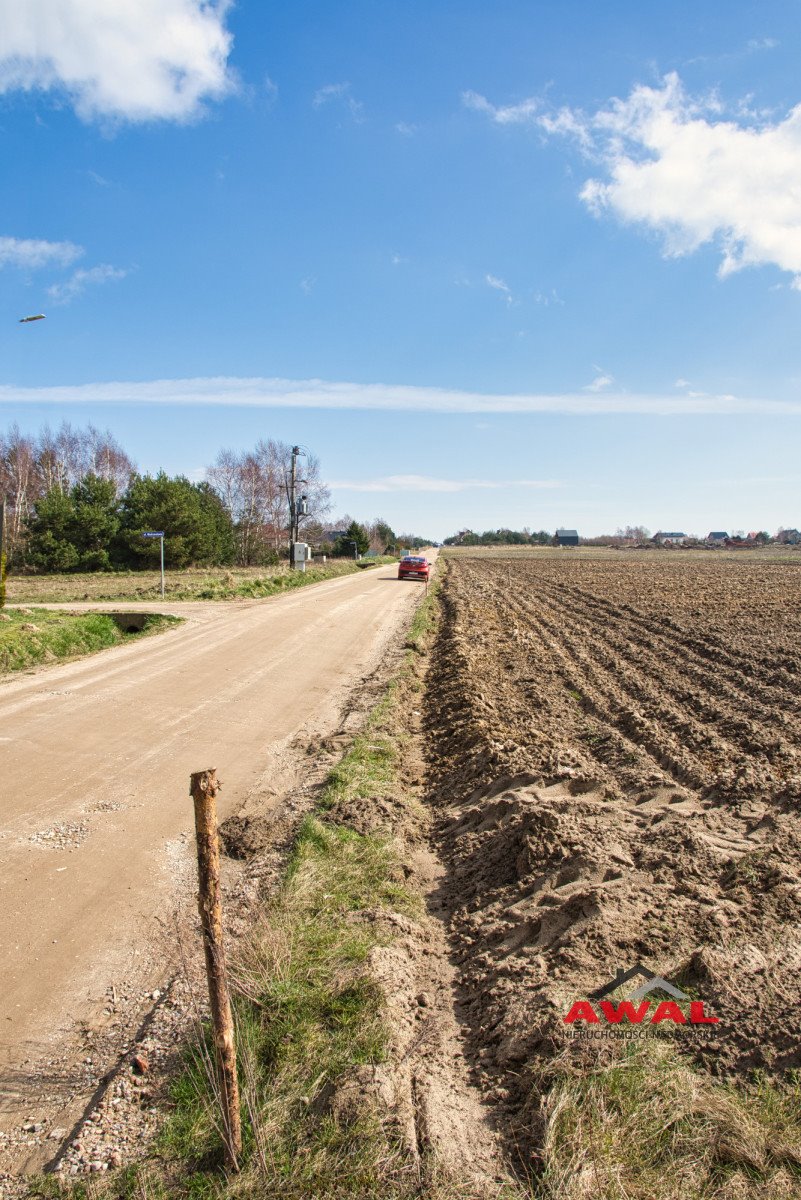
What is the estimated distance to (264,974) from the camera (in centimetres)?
433

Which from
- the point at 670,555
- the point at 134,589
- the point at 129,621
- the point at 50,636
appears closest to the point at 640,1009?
the point at 50,636

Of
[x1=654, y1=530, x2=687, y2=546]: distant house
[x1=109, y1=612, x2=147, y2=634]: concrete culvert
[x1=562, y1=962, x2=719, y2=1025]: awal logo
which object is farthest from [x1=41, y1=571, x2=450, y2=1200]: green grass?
[x1=654, y1=530, x2=687, y2=546]: distant house

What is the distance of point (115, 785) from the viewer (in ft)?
25.4

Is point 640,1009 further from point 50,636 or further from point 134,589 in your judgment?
point 134,589

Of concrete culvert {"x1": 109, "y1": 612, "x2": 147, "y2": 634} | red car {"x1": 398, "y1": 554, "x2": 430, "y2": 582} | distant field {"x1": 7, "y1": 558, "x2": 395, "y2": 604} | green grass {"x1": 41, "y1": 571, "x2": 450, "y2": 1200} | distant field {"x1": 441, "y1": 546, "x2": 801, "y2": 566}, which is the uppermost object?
distant field {"x1": 441, "y1": 546, "x2": 801, "y2": 566}

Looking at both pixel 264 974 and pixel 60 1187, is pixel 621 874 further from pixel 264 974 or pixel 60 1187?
pixel 60 1187

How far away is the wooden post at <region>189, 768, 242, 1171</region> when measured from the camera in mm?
3211

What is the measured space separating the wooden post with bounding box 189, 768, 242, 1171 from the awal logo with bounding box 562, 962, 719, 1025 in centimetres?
167

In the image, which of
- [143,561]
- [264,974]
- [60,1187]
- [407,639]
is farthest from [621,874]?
[143,561]

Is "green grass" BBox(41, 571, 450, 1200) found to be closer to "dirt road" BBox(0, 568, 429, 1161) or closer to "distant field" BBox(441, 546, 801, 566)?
"dirt road" BBox(0, 568, 429, 1161)

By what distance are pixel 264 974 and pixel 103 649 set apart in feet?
41.9

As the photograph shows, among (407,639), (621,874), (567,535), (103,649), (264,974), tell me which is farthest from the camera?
(567,535)

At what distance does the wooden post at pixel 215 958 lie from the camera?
3.21m

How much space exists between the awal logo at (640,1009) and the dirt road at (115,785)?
2534 millimetres
